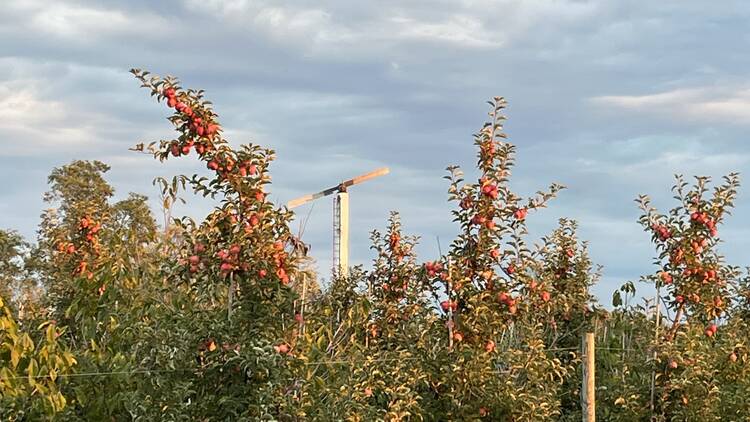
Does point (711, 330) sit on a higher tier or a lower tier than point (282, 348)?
higher

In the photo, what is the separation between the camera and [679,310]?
860cm

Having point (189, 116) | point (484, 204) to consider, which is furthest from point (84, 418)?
point (484, 204)

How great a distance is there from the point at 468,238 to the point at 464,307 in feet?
1.53

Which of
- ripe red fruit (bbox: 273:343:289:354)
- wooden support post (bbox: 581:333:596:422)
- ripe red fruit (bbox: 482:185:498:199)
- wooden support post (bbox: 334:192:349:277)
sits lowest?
wooden support post (bbox: 581:333:596:422)

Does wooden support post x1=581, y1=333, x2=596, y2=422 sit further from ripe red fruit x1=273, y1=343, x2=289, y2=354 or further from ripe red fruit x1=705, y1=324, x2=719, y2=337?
ripe red fruit x1=273, y1=343, x2=289, y2=354

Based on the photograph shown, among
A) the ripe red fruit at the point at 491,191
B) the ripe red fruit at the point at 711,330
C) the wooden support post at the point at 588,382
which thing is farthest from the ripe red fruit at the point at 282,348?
the ripe red fruit at the point at 711,330

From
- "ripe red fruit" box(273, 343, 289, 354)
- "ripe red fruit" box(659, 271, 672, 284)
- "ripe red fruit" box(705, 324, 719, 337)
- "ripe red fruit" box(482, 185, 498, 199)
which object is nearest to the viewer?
"ripe red fruit" box(273, 343, 289, 354)

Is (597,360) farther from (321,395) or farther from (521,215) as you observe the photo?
(321,395)

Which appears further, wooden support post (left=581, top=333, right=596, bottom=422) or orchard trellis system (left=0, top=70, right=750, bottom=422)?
wooden support post (left=581, top=333, right=596, bottom=422)

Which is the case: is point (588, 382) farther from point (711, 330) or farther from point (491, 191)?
point (491, 191)

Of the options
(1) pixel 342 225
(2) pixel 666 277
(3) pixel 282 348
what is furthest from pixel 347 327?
(1) pixel 342 225

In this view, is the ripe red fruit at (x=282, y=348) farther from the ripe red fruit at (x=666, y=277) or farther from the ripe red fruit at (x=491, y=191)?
the ripe red fruit at (x=666, y=277)

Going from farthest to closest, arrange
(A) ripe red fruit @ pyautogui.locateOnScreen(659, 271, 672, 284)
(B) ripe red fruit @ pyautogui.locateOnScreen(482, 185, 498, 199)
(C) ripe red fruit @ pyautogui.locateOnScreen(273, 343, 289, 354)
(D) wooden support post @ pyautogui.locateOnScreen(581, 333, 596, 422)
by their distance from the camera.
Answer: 1. (A) ripe red fruit @ pyautogui.locateOnScreen(659, 271, 672, 284)
2. (D) wooden support post @ pyautogui.locateOnScreen(581, 333, 596, 422)
3. (B) ripe red fruit @ pyautogui.locateOnScreen(482, 185, 498, 199)
4. (C) ripe red fruit @ pyautogui.locateOnScreen(273, 343, 289, 354)

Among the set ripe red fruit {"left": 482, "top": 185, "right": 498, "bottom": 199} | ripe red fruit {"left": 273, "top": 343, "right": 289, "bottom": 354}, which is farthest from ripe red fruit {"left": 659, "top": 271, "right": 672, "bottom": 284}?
ripe red fruit {"left": 273, "top": 343, "right": 289, "bottom": 354}
